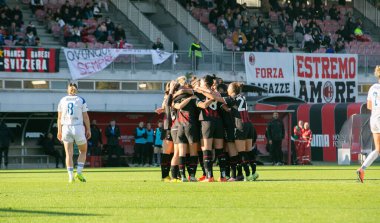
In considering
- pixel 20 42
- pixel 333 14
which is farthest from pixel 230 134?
pixel 333 14

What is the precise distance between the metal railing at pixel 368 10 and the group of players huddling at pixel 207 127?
1570 inches

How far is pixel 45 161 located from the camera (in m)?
40.2

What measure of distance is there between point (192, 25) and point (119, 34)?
15.6ft

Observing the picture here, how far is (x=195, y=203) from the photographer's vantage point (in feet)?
46.9

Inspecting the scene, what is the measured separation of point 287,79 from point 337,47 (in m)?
7.19

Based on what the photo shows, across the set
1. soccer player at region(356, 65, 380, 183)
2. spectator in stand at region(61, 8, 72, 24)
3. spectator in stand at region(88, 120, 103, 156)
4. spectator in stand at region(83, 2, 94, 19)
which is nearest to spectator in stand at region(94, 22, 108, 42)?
spectator in stand at region(61, 8, 72, 24)

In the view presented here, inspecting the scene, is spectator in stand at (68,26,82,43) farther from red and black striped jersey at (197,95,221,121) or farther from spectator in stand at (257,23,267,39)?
red and black striped jersey at (197,95,221,121)

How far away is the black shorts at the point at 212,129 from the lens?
20688 mm

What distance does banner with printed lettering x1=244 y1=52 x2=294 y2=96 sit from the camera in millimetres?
47688

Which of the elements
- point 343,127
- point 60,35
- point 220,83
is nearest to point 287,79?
point 343,127

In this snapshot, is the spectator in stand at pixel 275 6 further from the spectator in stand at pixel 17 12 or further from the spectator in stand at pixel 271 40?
the spectator in stand at pixel 17 12

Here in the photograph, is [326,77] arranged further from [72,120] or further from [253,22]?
[72,120]

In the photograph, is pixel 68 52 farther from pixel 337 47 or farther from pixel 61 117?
pixel 61 117

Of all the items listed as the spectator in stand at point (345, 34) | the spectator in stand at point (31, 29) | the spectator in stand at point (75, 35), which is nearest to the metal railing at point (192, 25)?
the spectator in stand at point (75, 35)
